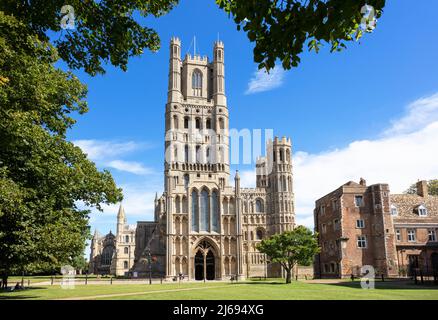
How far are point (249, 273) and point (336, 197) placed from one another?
4497cm

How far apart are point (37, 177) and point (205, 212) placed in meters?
46.3

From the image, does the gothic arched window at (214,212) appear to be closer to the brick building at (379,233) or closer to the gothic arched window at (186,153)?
the gothic arched window at (186,153)

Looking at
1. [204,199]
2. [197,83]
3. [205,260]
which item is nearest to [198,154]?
[204,199]

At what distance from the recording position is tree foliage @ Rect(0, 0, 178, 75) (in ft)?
33.2

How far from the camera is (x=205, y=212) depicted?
66688 millimetres

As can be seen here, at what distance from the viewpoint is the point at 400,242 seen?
46531 mm

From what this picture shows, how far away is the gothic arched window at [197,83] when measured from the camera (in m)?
83.5

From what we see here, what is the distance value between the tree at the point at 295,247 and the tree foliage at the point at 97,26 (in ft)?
121

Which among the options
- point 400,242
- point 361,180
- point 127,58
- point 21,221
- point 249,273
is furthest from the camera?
point 249,273

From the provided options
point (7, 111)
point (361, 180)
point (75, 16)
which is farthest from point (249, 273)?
point (75, 16)

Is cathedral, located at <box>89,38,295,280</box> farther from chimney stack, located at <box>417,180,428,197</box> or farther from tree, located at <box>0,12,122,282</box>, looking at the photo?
tree, located at <box>0,12,122,282</box>

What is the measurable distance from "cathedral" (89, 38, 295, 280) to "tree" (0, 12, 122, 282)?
3946cm

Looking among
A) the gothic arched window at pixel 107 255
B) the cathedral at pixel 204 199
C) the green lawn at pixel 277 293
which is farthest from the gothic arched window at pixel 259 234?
the green lawn at pixel 277 293

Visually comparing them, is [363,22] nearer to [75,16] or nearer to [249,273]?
[75,16]
